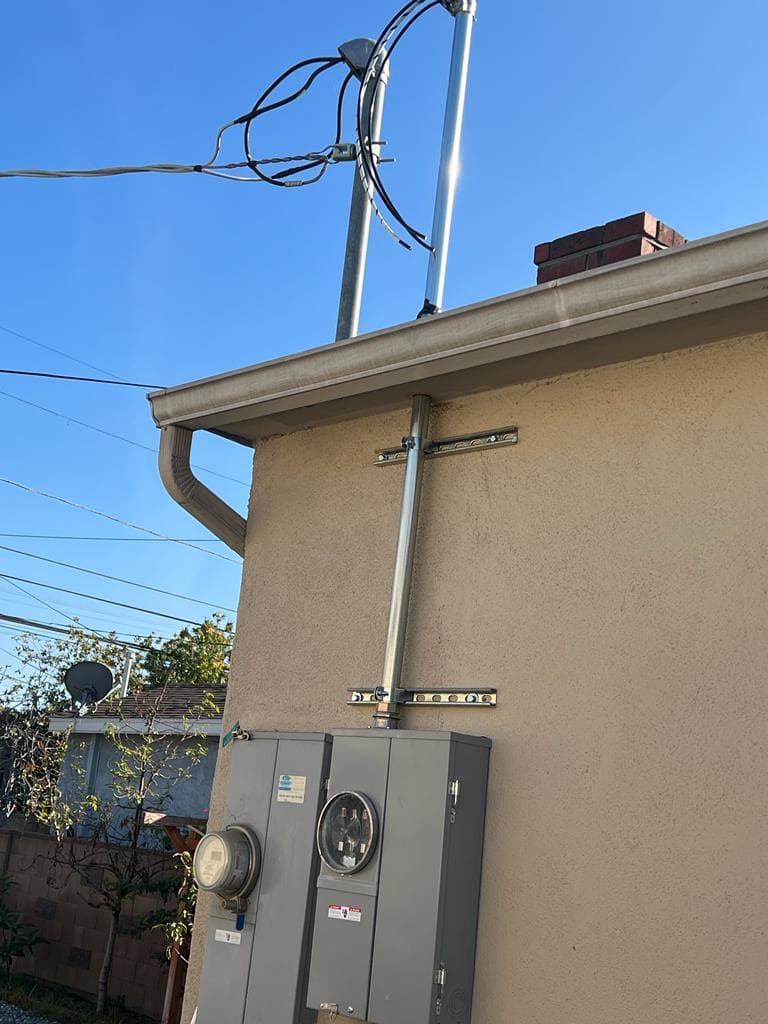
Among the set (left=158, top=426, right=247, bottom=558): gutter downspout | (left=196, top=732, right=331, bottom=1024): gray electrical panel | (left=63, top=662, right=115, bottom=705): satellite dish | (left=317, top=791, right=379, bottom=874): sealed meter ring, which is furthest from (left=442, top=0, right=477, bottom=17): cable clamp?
(left=63, top=662, right=115, bottom=705): satellite dish

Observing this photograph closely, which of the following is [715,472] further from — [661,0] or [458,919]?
[661,0]

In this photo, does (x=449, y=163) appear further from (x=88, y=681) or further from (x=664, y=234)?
(x=88, y=681)

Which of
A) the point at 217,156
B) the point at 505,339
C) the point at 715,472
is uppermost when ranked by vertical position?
the point at 217,156

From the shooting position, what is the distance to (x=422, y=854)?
141 inches

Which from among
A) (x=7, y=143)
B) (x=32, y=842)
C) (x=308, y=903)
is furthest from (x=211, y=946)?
(x=32, y=842)

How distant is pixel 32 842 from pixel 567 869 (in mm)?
6837

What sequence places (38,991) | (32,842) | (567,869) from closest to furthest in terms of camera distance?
(567,869) → (38,991) → (32,842)

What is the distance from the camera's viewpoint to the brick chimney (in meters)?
4.20

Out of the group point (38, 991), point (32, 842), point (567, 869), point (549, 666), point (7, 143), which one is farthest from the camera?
point (32, 842)

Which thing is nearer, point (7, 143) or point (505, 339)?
point (505, 339)

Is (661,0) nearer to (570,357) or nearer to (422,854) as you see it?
(570,357)

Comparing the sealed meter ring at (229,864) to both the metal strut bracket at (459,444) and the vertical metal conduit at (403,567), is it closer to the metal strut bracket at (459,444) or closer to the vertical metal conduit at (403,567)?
the vertical metal conduit at (403,567)

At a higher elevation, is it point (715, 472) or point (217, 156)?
point (217, 156)

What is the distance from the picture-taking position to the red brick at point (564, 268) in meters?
4.36
